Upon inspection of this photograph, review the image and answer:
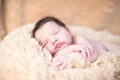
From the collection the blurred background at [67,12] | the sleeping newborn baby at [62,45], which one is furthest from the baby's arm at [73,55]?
the blurred background at [67,12]

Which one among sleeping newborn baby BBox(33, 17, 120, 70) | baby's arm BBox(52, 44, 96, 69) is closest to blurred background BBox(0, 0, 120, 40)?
sleeping newborn baby BBox(33, 17, 120, 70)

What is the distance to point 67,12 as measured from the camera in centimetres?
198

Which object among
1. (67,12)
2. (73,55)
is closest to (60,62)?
(73,55)

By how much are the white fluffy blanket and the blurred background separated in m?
0.57

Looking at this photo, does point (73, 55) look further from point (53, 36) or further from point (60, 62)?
point (53, 36)

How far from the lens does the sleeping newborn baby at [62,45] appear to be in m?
1.22

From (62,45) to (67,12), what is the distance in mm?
666

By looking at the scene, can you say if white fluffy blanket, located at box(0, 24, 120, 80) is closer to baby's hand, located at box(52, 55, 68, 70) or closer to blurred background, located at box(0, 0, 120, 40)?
baby's hand, located at box(52, 55, 68, 70)

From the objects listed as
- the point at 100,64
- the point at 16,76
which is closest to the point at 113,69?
the point at 100,64

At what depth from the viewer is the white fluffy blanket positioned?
1.06 meters

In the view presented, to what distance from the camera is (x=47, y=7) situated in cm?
197


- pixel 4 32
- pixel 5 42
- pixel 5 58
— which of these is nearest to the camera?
pixel 5 58

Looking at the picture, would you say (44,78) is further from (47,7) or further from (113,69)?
(47,7)

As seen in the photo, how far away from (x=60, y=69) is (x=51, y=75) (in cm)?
8
